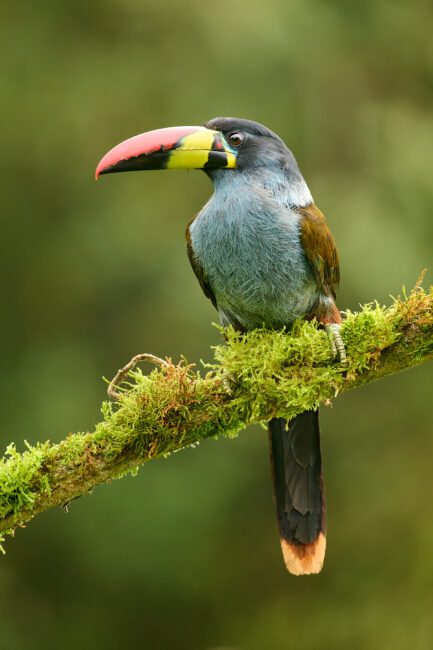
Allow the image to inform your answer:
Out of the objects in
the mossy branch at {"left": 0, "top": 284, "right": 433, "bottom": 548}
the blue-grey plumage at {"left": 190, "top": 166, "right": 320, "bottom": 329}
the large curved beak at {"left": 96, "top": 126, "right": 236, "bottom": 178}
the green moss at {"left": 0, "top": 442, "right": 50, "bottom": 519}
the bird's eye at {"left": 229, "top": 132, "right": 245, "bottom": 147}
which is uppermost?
the bird's eye at {"left": 229, "top": 132, "right": 245, "bottom": 147}

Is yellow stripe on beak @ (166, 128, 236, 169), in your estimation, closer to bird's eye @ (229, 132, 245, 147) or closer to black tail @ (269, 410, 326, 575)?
bird's eye @ (229, 132, 245, 147)

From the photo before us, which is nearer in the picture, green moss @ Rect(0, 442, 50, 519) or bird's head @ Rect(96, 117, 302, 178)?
green moss @ Rect(0, 442, 50, 519)

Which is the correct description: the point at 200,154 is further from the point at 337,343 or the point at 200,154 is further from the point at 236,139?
the point at 337,343

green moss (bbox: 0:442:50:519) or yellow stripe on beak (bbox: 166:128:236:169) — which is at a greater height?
yellow stripe on beak (bbox: 166:128:236:169)

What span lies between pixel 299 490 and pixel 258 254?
37.7 inches

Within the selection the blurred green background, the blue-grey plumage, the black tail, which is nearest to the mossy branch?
the blue-grey plumage

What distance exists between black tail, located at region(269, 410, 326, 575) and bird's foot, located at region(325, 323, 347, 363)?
0.64 metres

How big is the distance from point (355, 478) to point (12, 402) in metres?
2.33

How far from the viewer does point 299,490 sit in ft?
13.0

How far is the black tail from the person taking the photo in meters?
3.94

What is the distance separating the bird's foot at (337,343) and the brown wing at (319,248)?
0.46 metres

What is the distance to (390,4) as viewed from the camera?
731 centimetres

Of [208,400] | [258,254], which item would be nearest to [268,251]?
[258,254]

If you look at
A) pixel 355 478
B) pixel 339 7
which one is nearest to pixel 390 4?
pixel 339 7
